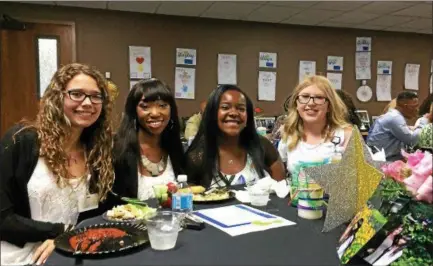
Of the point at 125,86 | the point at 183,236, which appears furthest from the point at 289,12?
the point at 183,236

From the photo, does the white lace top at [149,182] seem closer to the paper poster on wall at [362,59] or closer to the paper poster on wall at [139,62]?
the paper poster on wall at [139,62]

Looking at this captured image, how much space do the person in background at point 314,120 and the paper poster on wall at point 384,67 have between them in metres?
4.03

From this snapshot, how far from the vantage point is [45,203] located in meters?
1.56

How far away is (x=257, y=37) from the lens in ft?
17.5

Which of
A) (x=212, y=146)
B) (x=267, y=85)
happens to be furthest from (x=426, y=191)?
(x=267, y=85)

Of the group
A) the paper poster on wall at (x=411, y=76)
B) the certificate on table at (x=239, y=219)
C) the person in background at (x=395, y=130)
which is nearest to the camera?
the certificate on table at (x=239, y=219)

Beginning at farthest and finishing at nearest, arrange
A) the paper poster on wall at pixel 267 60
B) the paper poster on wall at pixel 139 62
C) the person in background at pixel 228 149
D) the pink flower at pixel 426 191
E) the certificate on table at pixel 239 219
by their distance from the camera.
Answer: the paper poster on wall at pixel 267 60 → the paper poster on wall at pixel 139 62 → the person in background at pixel 228 149 → the certificate on table at pixel 239 219 → the pink flower at pixel 426 191

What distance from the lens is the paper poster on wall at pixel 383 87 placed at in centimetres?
588

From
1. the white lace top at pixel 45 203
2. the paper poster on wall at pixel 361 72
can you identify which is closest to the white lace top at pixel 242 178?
the white lace top at pixel 45 203

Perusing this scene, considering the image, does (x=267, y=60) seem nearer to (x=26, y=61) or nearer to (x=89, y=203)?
(x=26, y=61)

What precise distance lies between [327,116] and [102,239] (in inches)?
62.2

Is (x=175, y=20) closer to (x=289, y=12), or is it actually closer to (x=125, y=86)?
(x=125, y=86)

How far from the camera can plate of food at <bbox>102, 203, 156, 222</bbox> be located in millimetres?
1359

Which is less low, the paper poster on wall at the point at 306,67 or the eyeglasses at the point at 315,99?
the paper poster on wall at the point at 306,67
